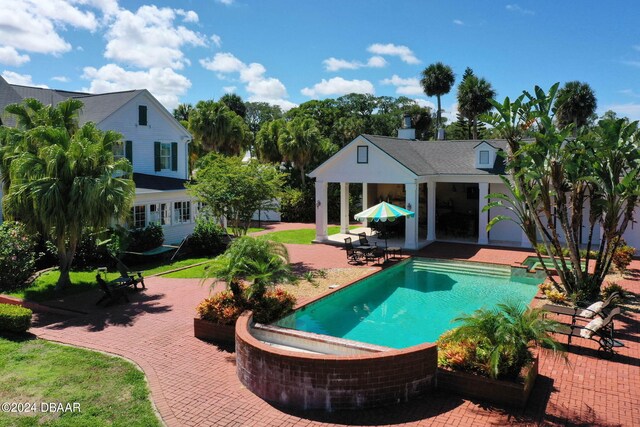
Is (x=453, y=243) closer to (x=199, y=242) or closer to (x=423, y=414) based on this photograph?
(x=199, y=242)

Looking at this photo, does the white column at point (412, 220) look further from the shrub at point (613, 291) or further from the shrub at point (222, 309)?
the shrub at point (222, 309)

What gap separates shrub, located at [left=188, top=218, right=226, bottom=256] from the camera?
997 inches

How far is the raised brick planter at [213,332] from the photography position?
40.6 ft

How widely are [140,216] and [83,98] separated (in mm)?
11395

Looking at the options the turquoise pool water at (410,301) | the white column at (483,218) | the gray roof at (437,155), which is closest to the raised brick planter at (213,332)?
the turquoise pool water at (410,301)

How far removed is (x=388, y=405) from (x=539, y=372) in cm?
369

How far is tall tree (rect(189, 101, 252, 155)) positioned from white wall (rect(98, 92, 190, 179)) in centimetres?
1251

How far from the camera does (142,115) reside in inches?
1104

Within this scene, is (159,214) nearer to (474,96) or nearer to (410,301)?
(410,301)

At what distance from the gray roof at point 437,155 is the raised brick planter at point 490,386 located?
17000 millimetres

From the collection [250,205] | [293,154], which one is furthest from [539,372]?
[293,154]

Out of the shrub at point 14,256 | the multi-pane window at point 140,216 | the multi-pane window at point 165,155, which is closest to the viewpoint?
the shrub at point 14,256

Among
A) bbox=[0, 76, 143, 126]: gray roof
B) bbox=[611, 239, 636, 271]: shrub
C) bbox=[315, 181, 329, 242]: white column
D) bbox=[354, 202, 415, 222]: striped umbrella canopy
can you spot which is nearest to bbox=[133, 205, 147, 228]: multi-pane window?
bbox=[0, 76, 143, 126]: gray roof

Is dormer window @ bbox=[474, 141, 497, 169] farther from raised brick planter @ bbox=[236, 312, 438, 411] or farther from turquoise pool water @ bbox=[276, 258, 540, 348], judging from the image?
raised brick planter @ bbox=[236, 312, 438, 411]
